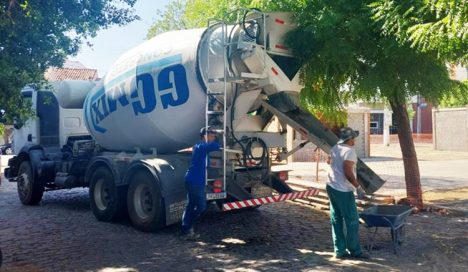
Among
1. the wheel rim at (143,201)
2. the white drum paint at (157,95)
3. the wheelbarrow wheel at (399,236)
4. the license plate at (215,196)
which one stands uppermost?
the white drum paint at (157,95)

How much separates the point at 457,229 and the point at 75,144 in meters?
7.95

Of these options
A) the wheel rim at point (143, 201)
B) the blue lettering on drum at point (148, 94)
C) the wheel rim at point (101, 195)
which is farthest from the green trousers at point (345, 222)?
the wheel rim at point (101, 195)

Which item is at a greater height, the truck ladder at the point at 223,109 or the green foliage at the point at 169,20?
the green foliage at the point at 169,20

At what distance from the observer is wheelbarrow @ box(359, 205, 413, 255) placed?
19.7 feet

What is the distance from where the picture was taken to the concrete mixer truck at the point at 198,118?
24.3ft

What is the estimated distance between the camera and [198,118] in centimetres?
787

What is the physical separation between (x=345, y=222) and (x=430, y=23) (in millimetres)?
2744

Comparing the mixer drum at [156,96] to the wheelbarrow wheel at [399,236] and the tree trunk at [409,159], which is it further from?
the tree trunk at [409,159]

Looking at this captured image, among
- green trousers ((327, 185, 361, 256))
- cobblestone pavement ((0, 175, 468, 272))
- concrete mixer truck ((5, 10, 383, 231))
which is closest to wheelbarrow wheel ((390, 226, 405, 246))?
cobblestone pavement ((0, 175, 468, 272))

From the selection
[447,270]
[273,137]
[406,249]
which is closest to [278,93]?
[273,137]

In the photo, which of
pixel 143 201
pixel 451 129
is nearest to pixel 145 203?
pixel 143 201

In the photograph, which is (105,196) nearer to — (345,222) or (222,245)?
(222,245)

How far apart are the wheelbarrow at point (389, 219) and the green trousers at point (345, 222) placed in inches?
6.3

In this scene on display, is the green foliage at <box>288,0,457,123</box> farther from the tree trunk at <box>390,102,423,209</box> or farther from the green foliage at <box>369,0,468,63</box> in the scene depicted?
the tree trunk at <box>390,102,423,209</box>
